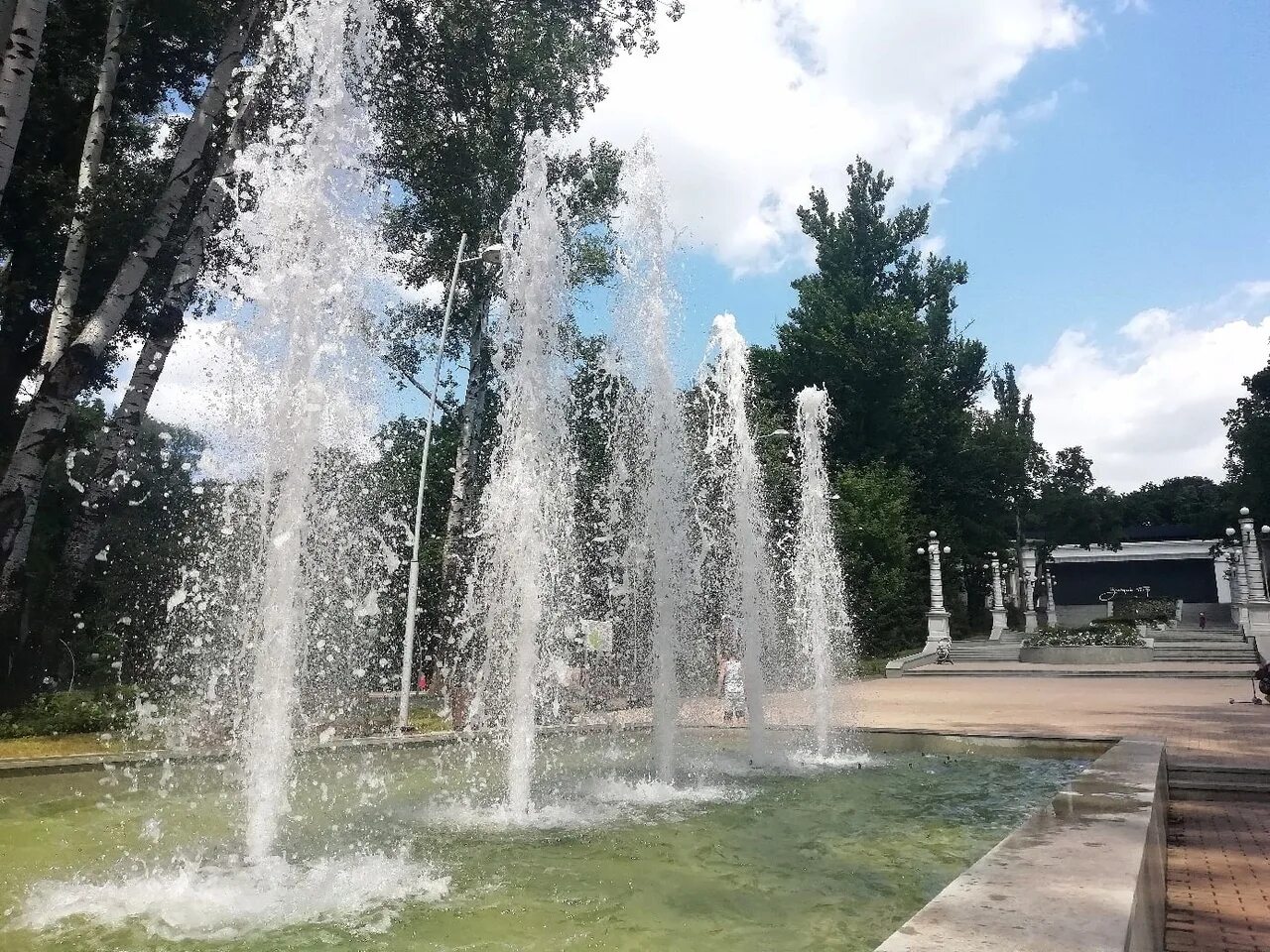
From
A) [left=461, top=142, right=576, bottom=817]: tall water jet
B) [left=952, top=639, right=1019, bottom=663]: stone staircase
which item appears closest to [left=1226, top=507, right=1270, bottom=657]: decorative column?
[left=952, top=639, right=1019, bottom=663]: stone staircase

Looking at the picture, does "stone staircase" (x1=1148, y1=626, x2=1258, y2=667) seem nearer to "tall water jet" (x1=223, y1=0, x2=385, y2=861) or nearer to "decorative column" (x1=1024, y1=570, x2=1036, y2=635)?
"decorative column" (x1=1024, y1=570, x2=1036, y2=635)

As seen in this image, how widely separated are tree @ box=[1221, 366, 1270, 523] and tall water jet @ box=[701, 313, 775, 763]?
137 ft

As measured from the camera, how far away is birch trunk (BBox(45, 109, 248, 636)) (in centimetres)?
1296

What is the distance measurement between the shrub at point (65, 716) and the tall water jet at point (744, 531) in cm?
896

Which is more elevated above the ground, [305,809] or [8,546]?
[8,546]

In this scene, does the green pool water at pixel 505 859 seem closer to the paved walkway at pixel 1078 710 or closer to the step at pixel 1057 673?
the paved walkway at pixel 1078 710

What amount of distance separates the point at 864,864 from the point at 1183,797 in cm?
422

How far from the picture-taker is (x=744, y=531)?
11789 mm

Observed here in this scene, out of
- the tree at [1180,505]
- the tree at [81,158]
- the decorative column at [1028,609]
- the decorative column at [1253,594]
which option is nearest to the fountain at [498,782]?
the tree at [81,158]

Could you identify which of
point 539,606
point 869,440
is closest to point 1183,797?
point 539,606

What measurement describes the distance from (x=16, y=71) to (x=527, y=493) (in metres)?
9.25

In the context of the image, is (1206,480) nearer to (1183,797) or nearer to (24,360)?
(1183,797)

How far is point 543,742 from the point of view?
13.1 meters

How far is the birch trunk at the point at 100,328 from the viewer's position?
39.7 feet
